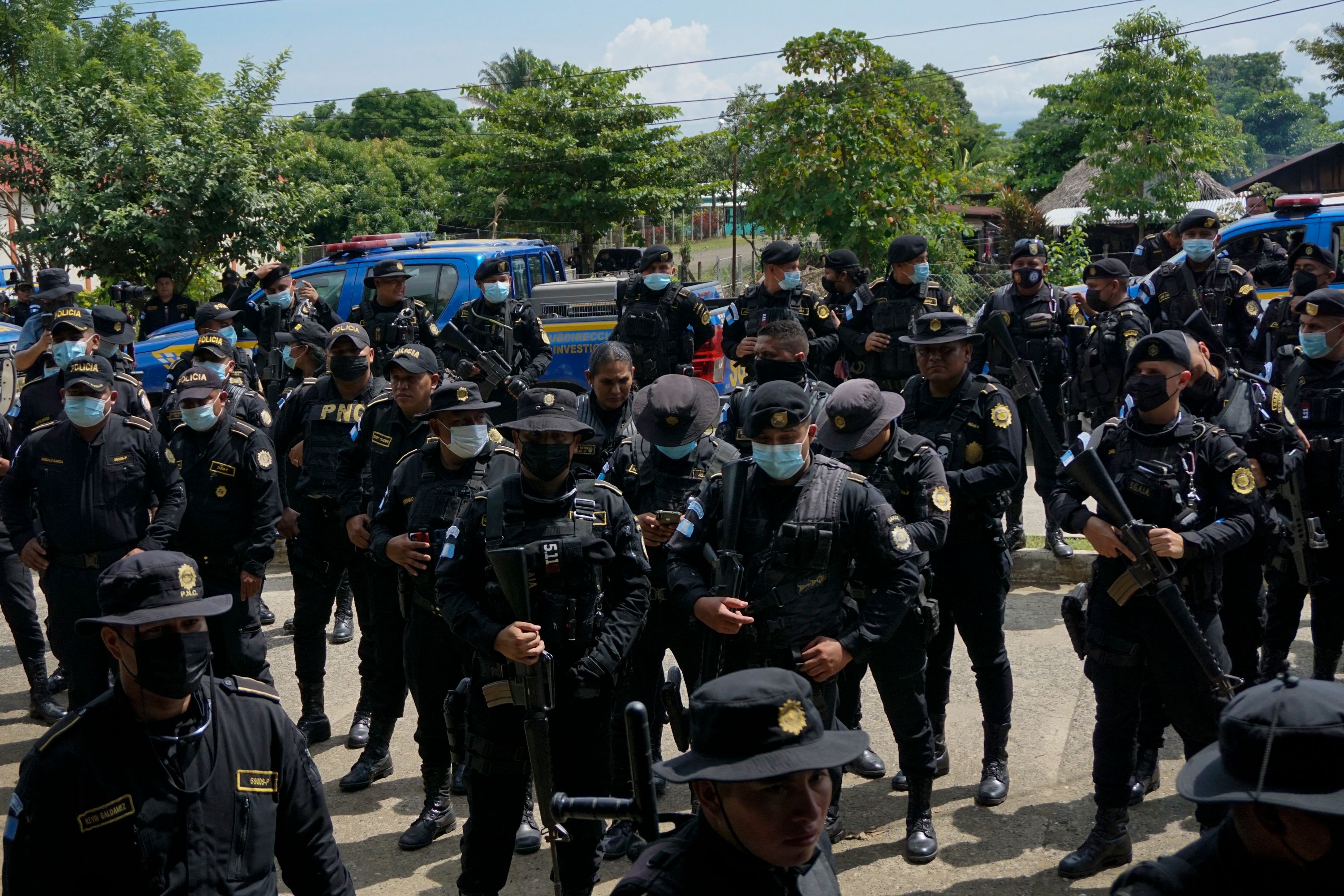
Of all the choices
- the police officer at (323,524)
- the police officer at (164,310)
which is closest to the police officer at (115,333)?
the police officer at (323,524)

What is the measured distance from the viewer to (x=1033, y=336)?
353 inches

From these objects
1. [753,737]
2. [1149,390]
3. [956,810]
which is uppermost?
[1149,390]

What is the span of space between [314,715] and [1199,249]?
22.8 feet

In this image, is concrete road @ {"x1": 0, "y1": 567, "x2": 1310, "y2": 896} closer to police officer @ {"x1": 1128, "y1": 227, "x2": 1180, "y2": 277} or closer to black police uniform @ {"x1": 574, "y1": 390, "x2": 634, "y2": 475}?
black police uniform @ {"x1": 574, "y1": 390, "x2": 634, "y2": 475}

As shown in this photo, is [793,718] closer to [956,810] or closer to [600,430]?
[956,810]

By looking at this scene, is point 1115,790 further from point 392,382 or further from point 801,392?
point 392,382

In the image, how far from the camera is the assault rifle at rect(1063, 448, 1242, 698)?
438cm

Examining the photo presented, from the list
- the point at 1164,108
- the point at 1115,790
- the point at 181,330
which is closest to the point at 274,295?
the point at 181,330

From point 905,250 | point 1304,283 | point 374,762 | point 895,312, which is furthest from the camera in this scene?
point 895,312

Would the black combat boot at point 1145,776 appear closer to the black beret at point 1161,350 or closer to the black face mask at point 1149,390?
the black face mask at point 1149,390

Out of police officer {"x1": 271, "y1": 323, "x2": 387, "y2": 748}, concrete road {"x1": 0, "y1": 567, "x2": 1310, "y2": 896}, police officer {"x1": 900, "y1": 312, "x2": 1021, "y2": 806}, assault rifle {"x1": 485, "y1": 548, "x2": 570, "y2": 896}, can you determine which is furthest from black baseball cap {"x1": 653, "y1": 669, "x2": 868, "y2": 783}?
police officer {"x1": 271, "y1": 323, "x2": 387, "y2": 748}

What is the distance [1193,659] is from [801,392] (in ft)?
5.80

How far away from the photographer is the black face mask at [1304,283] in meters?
7.92

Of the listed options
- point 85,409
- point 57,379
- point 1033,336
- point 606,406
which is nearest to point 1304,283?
point 1033,336
